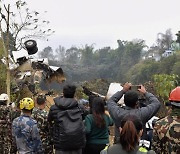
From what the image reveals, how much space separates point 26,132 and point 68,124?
0.53 metres

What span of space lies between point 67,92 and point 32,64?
13.3 feet

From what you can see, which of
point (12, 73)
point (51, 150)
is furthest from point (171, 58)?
point (51, 150)

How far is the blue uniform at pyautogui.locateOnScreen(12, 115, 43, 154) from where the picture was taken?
Answer: 4.75 meters

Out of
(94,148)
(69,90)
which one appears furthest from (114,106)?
(94,148)

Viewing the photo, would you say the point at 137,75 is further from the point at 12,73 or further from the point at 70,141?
the point at 70,141

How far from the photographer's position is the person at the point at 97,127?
15.8ft

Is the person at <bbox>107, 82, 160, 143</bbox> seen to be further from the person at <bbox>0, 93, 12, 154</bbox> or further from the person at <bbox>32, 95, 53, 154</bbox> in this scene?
the person at <bbox>0, 93, 12, 154</bbox>

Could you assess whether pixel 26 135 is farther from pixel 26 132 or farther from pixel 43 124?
pixel 43 124

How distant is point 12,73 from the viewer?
9.02 m

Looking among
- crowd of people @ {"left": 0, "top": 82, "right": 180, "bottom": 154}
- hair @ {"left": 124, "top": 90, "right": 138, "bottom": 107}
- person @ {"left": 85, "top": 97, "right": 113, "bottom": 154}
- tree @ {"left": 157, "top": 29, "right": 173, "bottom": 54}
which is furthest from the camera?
tree @ {"left": 157, "top": 29, "right": 173, "bottom": 54}

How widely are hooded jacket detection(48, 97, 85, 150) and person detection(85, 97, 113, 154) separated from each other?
5.0 inches

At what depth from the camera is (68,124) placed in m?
4.78

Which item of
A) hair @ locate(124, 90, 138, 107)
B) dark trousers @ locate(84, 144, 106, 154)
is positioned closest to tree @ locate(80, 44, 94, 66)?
dark trousers @ locate(84, 144, 106, 154)

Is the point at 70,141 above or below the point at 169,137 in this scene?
below
